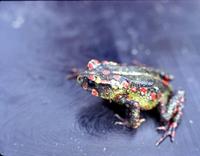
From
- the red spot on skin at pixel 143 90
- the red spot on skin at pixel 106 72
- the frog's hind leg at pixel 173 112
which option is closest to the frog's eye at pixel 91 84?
the red spot on skin at pixel 106 72

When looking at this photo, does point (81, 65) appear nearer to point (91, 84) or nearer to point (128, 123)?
point (91, 84)

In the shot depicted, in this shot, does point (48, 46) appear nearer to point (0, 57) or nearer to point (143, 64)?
point (0, 57)

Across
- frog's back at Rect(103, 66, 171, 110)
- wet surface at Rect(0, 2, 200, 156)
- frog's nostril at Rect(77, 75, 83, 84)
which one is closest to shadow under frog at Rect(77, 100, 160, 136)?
wet surface at Rect(0, 2, 200, 156)

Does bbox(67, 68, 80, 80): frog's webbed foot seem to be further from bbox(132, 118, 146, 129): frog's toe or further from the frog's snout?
bbox(132, 118, 146, 129): frog's toe

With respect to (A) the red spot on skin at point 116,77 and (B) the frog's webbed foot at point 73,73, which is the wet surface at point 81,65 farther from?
(A) the red spot on skin at point 116,77

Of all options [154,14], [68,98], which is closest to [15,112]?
[68,98]
